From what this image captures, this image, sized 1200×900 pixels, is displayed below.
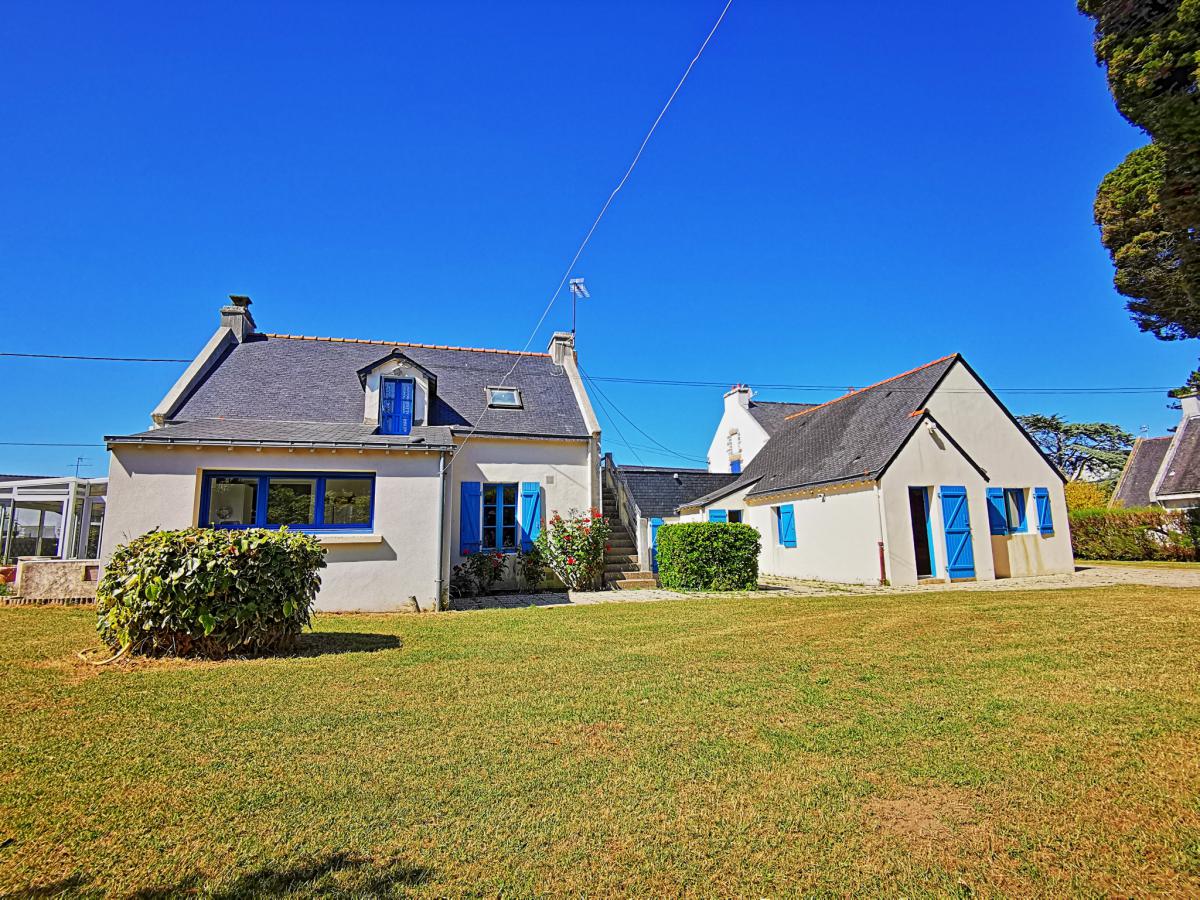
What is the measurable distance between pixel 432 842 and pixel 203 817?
116 cm

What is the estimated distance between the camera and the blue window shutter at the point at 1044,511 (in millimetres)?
16656

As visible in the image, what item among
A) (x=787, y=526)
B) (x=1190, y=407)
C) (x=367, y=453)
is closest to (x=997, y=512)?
(x=787, y=526)

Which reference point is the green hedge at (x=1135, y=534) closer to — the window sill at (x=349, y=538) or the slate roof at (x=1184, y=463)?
the slate roof at (x=1184, y=463)

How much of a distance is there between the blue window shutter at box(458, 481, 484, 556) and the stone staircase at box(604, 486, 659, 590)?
332cm

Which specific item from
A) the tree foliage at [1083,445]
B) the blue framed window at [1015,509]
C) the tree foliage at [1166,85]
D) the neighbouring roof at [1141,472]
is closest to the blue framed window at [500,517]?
the tree foliage at [1166,85]

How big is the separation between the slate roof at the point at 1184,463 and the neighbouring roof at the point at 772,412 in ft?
44.9

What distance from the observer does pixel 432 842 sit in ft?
8.29

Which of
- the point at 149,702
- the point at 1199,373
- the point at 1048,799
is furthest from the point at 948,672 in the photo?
the point at 149,702

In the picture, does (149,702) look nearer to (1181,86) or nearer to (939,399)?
(1181,86)

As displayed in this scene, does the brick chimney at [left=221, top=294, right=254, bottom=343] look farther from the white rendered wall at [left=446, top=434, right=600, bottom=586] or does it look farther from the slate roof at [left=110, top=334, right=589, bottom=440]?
the white rendered wall at [left=446, top=434, right=600, bottom=586]

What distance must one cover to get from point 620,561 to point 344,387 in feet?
26.8

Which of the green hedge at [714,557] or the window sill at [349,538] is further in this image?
the green hedge at [714,557]

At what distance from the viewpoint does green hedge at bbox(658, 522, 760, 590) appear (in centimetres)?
1360

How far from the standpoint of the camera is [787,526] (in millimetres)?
17266
